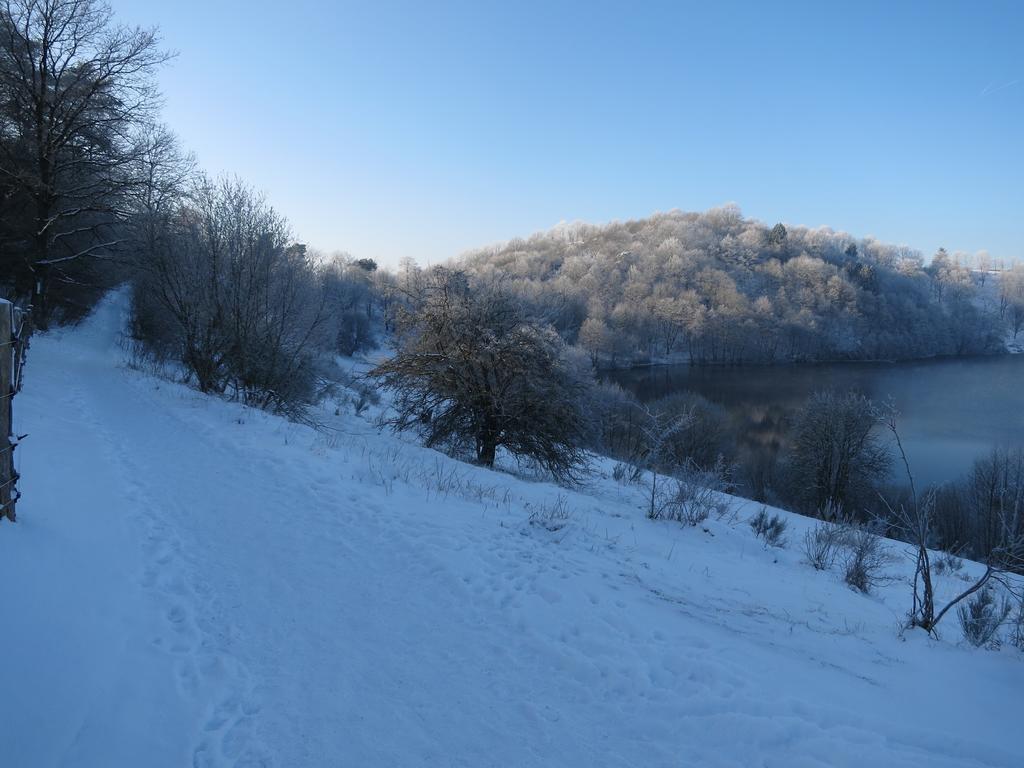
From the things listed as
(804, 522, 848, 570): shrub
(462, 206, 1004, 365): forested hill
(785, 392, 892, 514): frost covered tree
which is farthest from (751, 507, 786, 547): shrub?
(462, 206, 1004, 365): forested hill

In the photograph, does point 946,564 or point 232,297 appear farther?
point 232,297

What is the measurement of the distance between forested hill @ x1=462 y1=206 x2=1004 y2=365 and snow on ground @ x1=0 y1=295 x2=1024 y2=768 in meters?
37.3

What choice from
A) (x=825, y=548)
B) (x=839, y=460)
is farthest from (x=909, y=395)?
(x=825, y=548)

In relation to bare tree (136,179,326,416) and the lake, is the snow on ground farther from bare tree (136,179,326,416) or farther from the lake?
the lake

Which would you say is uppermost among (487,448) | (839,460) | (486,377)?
(486,377)

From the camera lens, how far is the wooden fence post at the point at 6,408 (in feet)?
12.1

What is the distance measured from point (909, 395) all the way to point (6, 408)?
191 ft

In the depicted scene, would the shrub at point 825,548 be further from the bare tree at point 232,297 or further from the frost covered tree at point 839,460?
the frost covered tree at point 839,460

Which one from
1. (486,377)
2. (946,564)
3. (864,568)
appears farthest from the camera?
(486,377)

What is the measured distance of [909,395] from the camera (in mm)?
46875

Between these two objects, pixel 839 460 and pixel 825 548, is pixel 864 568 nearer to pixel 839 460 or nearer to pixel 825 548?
pixel 825 548

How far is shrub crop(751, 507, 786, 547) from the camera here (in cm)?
953

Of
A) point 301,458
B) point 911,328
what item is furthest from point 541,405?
point 911,328

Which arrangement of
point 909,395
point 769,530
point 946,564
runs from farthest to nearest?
point 909,395
point 769,530
point 946,564
